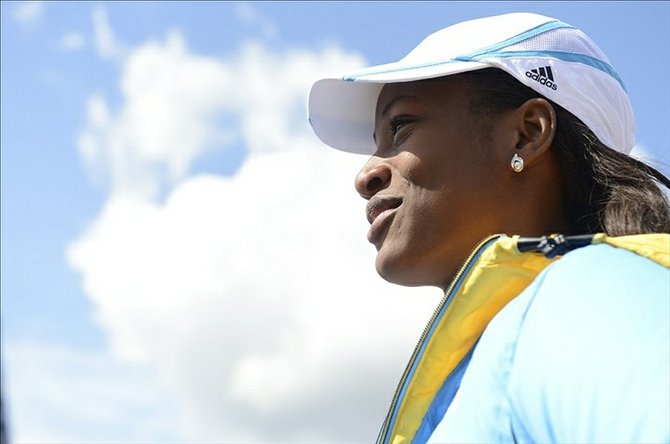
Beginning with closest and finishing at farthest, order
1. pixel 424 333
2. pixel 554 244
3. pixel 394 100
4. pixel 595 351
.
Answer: pixel 595 351 → pixel 554 244 → pixel 424 333 → pixel 394 100

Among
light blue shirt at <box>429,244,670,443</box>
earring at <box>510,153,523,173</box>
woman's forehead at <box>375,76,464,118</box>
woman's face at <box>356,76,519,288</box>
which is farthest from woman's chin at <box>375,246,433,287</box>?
light blue shirt at <box>429,244,670,443</box>

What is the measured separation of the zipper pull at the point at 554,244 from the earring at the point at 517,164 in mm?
629

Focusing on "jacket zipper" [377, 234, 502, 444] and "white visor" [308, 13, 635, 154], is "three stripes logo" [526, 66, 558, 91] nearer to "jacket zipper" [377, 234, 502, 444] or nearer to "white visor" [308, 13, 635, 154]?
"white visor" [308, 13, 635, 154]

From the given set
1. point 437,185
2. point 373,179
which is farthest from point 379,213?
point 437,185

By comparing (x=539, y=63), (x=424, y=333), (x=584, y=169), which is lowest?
(x=424, y=333)

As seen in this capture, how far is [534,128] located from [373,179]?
59 cm

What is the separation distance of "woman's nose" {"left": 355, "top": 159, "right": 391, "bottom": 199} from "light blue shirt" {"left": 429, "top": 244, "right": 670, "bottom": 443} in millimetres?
1126

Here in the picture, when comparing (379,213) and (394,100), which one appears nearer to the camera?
(379,213)

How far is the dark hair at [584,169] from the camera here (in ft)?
9.73

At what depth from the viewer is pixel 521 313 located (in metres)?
2.12

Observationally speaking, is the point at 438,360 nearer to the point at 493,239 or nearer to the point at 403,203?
the point at 493,239

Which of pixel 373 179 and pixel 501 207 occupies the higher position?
pixel 373 179

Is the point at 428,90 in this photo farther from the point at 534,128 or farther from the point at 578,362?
the point at 578,362

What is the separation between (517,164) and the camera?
3.06 metres
